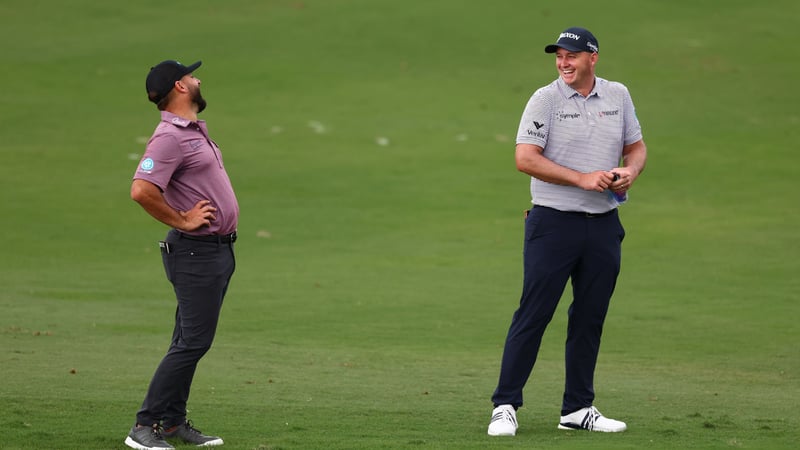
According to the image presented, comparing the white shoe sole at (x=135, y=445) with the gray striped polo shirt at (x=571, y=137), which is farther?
the gray striped polo shirt at (x=571, y=137)

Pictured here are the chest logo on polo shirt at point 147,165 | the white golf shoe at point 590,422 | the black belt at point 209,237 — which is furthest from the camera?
the white golf shoe at point 590,422

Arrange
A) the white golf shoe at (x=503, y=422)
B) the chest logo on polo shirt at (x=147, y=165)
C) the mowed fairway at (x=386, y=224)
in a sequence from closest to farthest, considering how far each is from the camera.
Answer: the chest logo on polo shirt at (x=147, y=165)
the white golf shoe at (x=503, y=422)
the mowed fairway at (x=386, y=224)

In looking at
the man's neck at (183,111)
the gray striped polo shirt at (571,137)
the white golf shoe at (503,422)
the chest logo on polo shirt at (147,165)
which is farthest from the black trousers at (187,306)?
the gray striped polo shirt at (571,137)

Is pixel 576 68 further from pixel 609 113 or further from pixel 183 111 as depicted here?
pixel 183 111

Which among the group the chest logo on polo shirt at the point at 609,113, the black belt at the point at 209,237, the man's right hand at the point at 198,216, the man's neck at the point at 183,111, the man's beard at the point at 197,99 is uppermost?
the chest logo on polo shirt at the point at 609,113

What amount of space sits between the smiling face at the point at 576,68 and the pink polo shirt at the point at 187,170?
6.58 ft

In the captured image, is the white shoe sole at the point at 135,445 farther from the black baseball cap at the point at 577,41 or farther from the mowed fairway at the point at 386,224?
the black baseball cap at the point at 577,41

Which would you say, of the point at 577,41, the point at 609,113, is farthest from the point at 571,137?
the point at 577,41

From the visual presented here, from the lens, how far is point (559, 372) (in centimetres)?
1013

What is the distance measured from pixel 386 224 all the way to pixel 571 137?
→ 12583mm

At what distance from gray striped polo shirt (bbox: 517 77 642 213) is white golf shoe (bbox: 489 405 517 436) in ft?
3.85

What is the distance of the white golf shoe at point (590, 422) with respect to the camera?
713 cm

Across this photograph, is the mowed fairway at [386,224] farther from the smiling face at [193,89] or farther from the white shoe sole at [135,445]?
the smiling face at [193,89]

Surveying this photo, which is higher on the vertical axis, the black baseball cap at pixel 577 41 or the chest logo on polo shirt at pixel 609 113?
the black baseball cap at pixel 577 41
